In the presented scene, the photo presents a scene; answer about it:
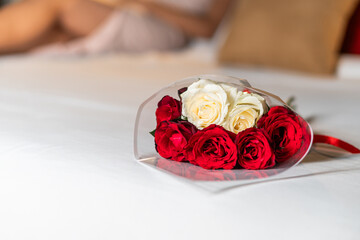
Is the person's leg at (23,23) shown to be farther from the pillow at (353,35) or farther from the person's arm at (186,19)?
the pillow at (353,35)

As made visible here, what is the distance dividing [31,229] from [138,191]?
5.3 inches

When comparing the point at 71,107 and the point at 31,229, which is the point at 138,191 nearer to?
the point at 31,229

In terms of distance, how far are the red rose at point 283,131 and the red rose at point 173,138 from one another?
10 cm

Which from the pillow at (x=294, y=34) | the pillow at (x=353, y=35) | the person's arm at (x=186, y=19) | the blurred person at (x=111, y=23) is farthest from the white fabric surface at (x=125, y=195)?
the person's arm at (x=186, y=19)

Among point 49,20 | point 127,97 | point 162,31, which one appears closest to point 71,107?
point 127,97

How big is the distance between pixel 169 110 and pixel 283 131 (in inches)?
6.1

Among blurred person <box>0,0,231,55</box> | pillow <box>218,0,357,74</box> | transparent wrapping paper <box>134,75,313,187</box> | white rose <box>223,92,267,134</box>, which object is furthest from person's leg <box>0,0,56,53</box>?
white rose <box>223,92,267,134</box>

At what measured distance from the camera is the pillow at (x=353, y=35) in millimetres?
1652

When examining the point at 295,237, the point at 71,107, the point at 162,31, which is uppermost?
the point at 162,31

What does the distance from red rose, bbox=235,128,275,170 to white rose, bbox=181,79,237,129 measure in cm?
4

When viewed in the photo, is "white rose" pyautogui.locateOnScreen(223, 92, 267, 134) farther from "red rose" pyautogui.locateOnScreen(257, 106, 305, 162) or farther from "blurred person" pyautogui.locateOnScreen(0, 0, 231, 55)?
"blurred person" pyautogui.locateOnScreen(0, 0, 231, 55)

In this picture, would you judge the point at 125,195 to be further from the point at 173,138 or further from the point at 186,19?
the point at 186,19

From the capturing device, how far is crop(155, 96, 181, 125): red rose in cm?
60

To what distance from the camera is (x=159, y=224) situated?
0.48 m
